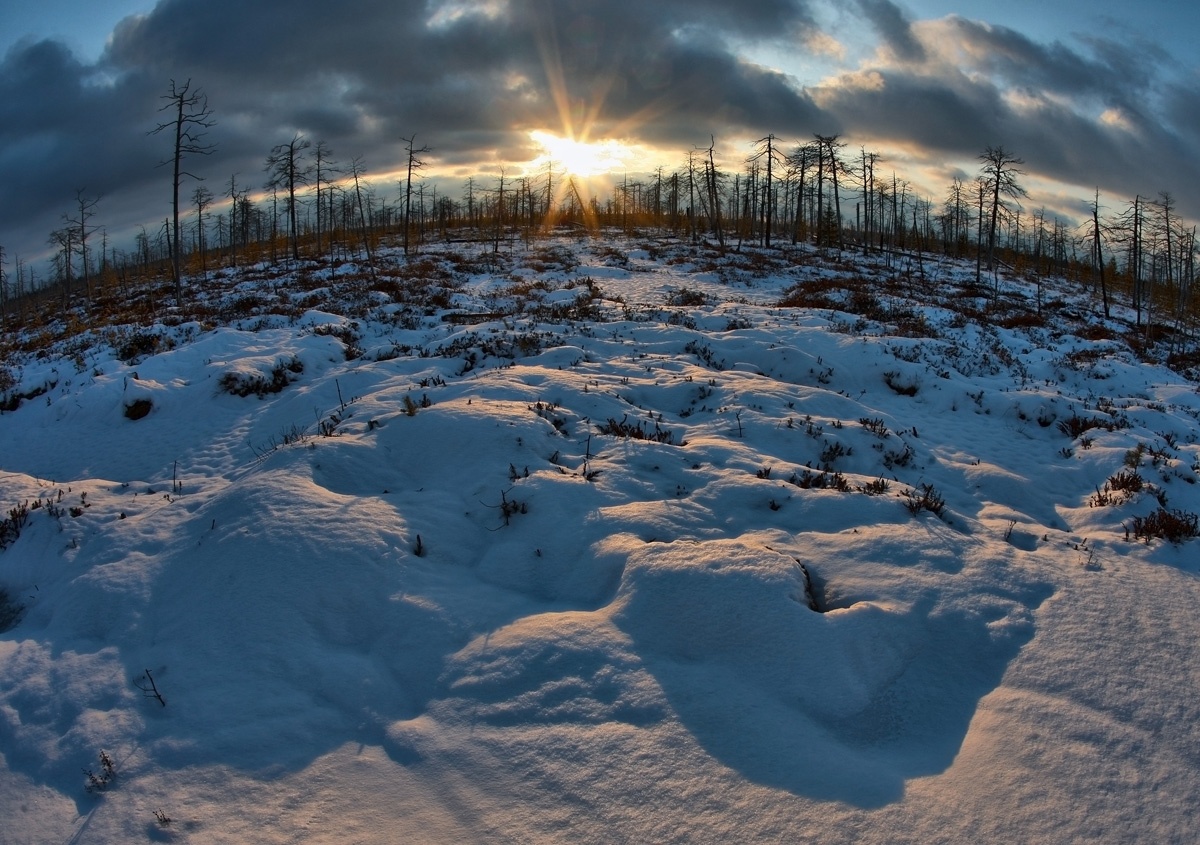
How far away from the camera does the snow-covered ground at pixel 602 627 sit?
120 inches

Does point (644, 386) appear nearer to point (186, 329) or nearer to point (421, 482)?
point (421, 482)

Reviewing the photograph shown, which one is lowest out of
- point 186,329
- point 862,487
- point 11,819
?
point 11,819

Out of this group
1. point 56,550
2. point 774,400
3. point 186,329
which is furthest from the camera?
point 186,329

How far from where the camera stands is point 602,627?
429 cm

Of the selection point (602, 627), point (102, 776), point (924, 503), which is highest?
point (924, 503)

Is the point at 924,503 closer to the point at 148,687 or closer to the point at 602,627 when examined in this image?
the point at 602,627

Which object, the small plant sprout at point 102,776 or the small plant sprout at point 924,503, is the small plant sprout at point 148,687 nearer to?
the small plant sprout at point 102,776

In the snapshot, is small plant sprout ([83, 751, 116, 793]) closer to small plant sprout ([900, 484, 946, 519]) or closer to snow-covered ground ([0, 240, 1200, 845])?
snow-covered ground ([0, 240, 1200, 845])

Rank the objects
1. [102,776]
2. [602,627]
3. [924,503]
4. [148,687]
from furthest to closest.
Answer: [924,503] → [602,627] → [148,687] → [102,776]

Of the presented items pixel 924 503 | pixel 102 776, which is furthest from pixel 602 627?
pixel 924 503

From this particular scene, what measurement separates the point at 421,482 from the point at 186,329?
16.3m

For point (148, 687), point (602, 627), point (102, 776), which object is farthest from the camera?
point (602, 627)

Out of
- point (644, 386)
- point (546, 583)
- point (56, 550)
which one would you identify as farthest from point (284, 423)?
point (546, 583)

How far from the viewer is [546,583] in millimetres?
5098
